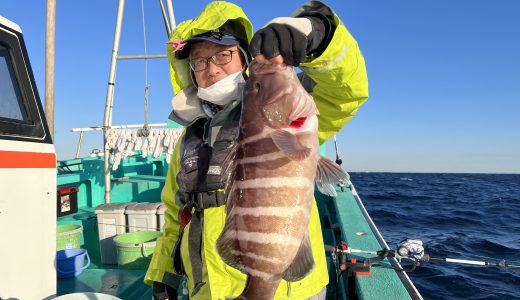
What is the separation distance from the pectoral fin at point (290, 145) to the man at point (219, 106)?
0.39 metres

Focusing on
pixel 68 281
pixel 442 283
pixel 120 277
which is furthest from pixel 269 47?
pixel 442 283

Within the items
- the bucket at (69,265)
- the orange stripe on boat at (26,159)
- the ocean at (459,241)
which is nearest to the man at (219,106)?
the orange stripe on boat at (26,159)

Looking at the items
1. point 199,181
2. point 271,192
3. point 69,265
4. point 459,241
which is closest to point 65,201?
point 69,265

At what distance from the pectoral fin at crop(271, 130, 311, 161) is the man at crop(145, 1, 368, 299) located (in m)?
0.39

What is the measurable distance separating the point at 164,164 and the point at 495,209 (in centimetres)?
1816

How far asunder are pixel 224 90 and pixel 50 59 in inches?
158

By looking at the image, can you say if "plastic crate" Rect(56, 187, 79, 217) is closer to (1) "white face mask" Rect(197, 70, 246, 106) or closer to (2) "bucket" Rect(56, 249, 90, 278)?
(2) "bucket" Rect(56, 249, 90, 278)

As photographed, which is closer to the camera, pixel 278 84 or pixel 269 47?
pixel 269 47

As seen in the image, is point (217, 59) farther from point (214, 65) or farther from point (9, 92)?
point (9, 92)

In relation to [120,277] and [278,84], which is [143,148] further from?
[278,84]

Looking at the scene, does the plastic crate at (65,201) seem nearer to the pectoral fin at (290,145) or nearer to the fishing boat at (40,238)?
the fishing boat at (40,238)

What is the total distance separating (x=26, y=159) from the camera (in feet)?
10.9

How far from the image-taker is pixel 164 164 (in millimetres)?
14211

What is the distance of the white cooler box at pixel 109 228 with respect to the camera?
20.9 ft
